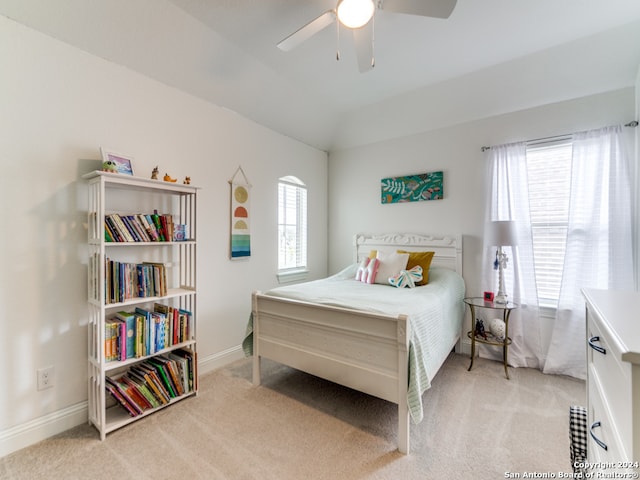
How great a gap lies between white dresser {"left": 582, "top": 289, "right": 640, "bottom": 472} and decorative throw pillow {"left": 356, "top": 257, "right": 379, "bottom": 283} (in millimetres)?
1964

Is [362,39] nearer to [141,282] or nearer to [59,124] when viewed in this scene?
[59,124]

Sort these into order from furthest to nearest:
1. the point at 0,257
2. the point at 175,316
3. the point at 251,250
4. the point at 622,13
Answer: the point at 251,250 < the point at 175,316 < the point at 622,13 < the point at 0,257

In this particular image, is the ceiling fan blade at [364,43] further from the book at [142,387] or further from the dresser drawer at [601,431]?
the book at [142,387]

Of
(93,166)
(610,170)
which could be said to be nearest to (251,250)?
(93,166)

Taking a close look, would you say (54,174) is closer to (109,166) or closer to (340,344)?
(109,166)

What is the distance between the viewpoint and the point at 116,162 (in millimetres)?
2090

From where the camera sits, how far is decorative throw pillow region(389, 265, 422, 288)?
2877 mm

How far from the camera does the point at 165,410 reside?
2133 millimetres

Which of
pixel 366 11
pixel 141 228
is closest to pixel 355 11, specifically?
pixel 366 11

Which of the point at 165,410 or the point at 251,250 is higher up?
the point at 251,250

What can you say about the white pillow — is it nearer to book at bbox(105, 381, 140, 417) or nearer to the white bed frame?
the white bed frame

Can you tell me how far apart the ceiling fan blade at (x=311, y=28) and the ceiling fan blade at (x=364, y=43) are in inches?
6.9

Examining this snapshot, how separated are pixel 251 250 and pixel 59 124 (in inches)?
72.5

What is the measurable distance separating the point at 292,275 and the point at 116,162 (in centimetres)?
223
